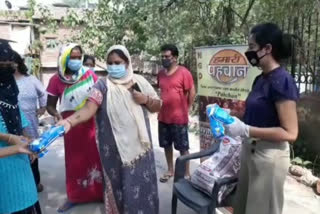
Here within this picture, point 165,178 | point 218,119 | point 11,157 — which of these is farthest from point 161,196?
point 11,157

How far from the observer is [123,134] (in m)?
2.59

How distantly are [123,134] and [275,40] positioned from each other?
1284mm

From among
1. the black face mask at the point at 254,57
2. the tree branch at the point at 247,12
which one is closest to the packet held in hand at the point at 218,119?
the black face mask at the point at 254,57

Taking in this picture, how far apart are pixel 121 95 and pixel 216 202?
110 cm

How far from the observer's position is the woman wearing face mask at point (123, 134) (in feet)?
8.44

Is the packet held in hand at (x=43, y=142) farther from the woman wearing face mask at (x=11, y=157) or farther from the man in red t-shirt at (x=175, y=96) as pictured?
the man in red t-shirt at (x=175, y=96)

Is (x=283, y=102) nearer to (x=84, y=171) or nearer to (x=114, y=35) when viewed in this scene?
(x=84, y=171)

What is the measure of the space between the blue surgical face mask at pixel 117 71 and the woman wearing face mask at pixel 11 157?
0.83 m

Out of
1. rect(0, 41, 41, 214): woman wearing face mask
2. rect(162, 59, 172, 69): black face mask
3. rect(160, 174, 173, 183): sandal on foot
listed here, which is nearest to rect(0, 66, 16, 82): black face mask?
rect(0, 41, 41, 214): woman wearing face mask

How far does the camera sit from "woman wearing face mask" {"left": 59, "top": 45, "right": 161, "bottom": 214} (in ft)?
8.44

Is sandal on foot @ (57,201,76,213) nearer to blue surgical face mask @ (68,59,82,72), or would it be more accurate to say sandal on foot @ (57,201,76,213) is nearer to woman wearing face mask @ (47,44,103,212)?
Result: woman wearing face mask @ (47,44,103,212)

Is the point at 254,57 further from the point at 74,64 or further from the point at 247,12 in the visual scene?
the point at 247,12

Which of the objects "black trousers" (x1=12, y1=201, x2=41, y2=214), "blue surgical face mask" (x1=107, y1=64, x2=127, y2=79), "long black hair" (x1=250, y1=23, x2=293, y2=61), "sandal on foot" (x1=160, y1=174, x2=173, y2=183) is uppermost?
"long black hair" (x1=250, y1=23, x2=293, y2=61)

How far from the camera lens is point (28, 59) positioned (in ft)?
31.2
